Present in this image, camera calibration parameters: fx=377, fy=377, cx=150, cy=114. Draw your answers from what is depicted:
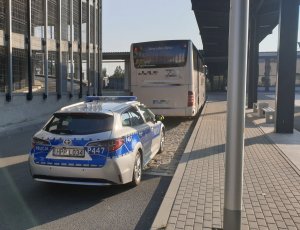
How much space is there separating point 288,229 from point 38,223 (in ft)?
10.3

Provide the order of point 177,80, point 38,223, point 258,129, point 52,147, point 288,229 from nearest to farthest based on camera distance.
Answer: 1. point 288,229
2. point 38,223
3. point 52,147
4. point 258,129
5. point 177,80

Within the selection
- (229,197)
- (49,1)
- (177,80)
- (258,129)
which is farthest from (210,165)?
(49,1)

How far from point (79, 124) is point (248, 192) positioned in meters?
2.92

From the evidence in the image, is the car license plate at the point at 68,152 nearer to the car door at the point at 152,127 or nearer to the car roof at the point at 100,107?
the car roof at the point at 100,107

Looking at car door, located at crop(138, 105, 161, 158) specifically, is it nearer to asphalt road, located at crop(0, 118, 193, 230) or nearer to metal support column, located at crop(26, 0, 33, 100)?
asphalt road, located at crop(0, 118, 193, 230)

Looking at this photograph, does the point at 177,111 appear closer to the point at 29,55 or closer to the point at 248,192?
the point at 29,55

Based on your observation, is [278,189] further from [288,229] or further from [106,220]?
[106,220]

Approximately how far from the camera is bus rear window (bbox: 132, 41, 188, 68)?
49.2ft

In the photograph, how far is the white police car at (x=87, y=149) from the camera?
18.9 ft

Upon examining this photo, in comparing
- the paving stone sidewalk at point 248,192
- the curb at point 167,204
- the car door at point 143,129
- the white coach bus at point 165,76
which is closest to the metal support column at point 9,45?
the white coach bus at point 165,76

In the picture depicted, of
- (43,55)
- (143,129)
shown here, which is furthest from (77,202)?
(43,55)

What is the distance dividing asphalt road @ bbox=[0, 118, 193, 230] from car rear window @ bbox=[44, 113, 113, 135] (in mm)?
1038

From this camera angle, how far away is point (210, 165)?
782 cm

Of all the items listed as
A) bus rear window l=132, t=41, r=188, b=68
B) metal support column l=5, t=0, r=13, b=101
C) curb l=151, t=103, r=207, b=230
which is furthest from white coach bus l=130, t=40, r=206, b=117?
curb l=151, t=103, r=207, b=230
